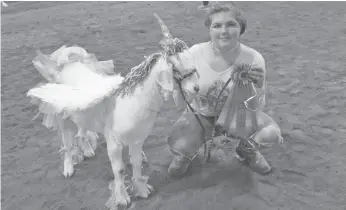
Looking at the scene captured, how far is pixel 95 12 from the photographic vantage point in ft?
25.7

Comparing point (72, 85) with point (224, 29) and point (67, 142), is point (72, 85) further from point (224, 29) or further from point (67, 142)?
point (224, 29)

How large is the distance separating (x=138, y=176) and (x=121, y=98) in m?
0.76

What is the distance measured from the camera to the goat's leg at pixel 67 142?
9.52ft

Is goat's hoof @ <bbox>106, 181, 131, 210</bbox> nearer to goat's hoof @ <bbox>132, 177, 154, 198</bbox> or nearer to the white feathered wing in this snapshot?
goat's hoof @ <bbox>132, 177, 154, 198</bbox>

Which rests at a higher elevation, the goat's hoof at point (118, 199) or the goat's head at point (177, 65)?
the goat's head at point (177, 65)

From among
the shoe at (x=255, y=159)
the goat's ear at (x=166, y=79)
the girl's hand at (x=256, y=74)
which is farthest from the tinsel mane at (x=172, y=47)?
the shoe at (x=255, y=159)

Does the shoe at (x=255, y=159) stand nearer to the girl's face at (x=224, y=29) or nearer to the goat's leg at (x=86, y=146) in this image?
the girl's face at (x=224, y=29)

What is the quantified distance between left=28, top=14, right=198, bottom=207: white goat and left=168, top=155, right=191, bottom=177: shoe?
0.27 meters

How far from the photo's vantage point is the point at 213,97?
A: 2703 millimetres

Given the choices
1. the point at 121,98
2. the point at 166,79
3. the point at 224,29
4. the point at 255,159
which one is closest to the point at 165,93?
the point at 166,79

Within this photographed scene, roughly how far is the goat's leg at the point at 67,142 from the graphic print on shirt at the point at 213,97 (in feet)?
3.87

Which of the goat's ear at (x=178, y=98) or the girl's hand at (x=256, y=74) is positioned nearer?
the goat's ear at (x=178, y=98)

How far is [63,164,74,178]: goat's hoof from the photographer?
10.4 feet

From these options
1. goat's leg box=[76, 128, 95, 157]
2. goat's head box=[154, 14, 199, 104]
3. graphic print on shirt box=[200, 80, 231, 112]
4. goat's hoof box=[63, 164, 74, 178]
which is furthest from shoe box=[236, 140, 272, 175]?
goat's hoof box=[63, 164, 74, 178]
